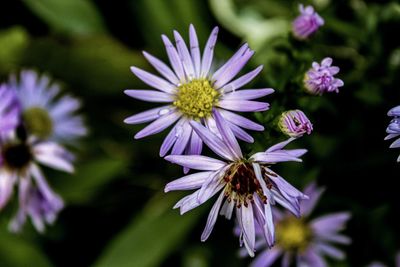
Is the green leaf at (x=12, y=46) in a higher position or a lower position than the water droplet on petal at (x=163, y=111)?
higher

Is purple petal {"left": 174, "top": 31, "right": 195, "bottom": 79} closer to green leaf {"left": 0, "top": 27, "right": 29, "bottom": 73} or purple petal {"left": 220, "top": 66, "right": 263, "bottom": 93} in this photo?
purple petal {"left": 220, "top": 66, "right": 263, "bottom": 93}

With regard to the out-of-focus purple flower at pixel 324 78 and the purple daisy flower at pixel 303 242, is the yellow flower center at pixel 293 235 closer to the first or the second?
the purple daisy flower at pixel 303 242

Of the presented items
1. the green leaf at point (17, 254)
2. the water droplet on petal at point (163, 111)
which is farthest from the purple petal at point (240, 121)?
the green leaf at point (17, 254)

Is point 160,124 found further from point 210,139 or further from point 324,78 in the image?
point 324,78

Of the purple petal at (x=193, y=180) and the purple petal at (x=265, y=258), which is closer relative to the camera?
the purple petal at (x=193, y=180)

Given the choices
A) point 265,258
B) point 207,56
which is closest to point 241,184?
point 207,56

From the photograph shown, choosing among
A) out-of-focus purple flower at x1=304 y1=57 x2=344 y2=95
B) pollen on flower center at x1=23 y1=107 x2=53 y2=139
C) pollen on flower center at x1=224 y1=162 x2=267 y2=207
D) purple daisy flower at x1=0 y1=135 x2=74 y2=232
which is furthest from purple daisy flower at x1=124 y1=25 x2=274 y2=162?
pollen on flower center at x1=23 y1=107 x2=53 y2=139
